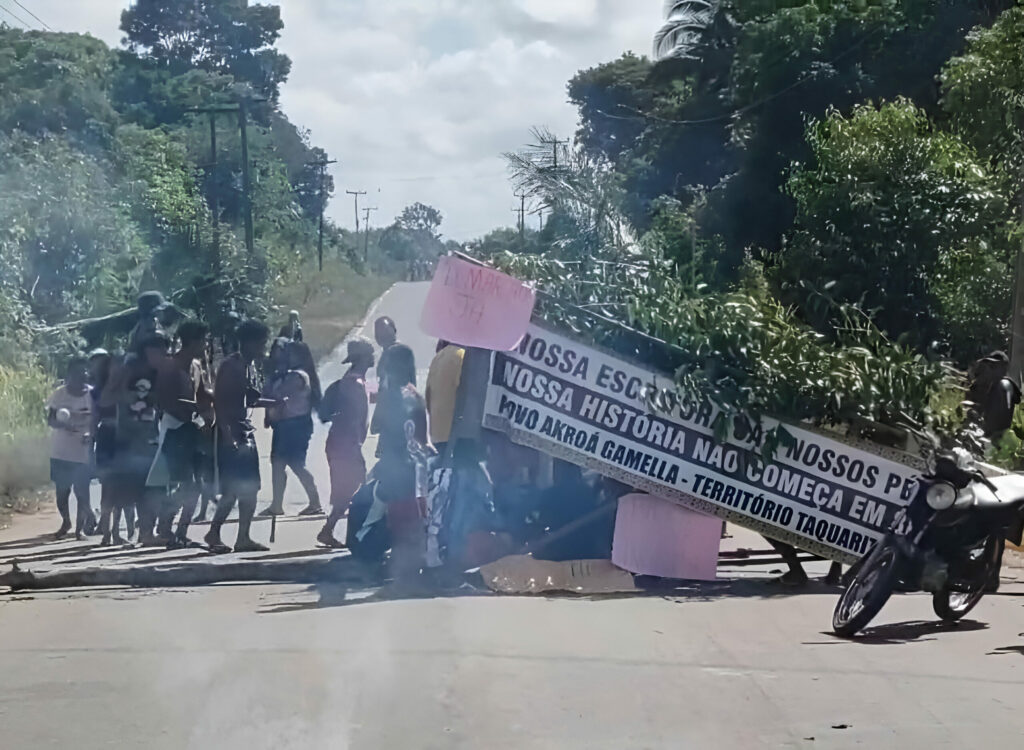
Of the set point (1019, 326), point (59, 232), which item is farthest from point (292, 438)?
point (59, 232)

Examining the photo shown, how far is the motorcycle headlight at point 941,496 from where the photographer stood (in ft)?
24.8

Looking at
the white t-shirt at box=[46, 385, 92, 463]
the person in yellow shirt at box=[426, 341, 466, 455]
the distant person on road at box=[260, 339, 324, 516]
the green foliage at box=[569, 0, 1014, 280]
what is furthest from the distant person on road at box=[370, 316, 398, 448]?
the green foliage at box=[569, 0, 1014, 280]

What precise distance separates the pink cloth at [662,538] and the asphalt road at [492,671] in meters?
0.26

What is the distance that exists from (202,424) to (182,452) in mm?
756

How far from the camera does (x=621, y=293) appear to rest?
9234 millimetres

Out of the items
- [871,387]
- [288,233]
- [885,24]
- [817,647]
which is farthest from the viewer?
[288,233]

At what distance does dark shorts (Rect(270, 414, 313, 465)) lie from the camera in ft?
37.4

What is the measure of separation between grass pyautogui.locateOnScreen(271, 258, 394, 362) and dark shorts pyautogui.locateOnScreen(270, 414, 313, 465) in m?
24.5

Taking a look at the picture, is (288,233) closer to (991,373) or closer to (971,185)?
(971,185)

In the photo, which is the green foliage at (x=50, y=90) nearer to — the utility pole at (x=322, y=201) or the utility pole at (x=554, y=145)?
the utility pole at (x=322, y=201)

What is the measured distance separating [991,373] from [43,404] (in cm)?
1148

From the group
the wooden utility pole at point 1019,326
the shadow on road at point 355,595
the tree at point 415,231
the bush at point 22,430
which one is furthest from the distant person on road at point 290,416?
the tree at point 415,231

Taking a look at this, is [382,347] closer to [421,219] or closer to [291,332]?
[291,332]

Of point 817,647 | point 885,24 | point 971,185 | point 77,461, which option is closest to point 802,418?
point 817,647
